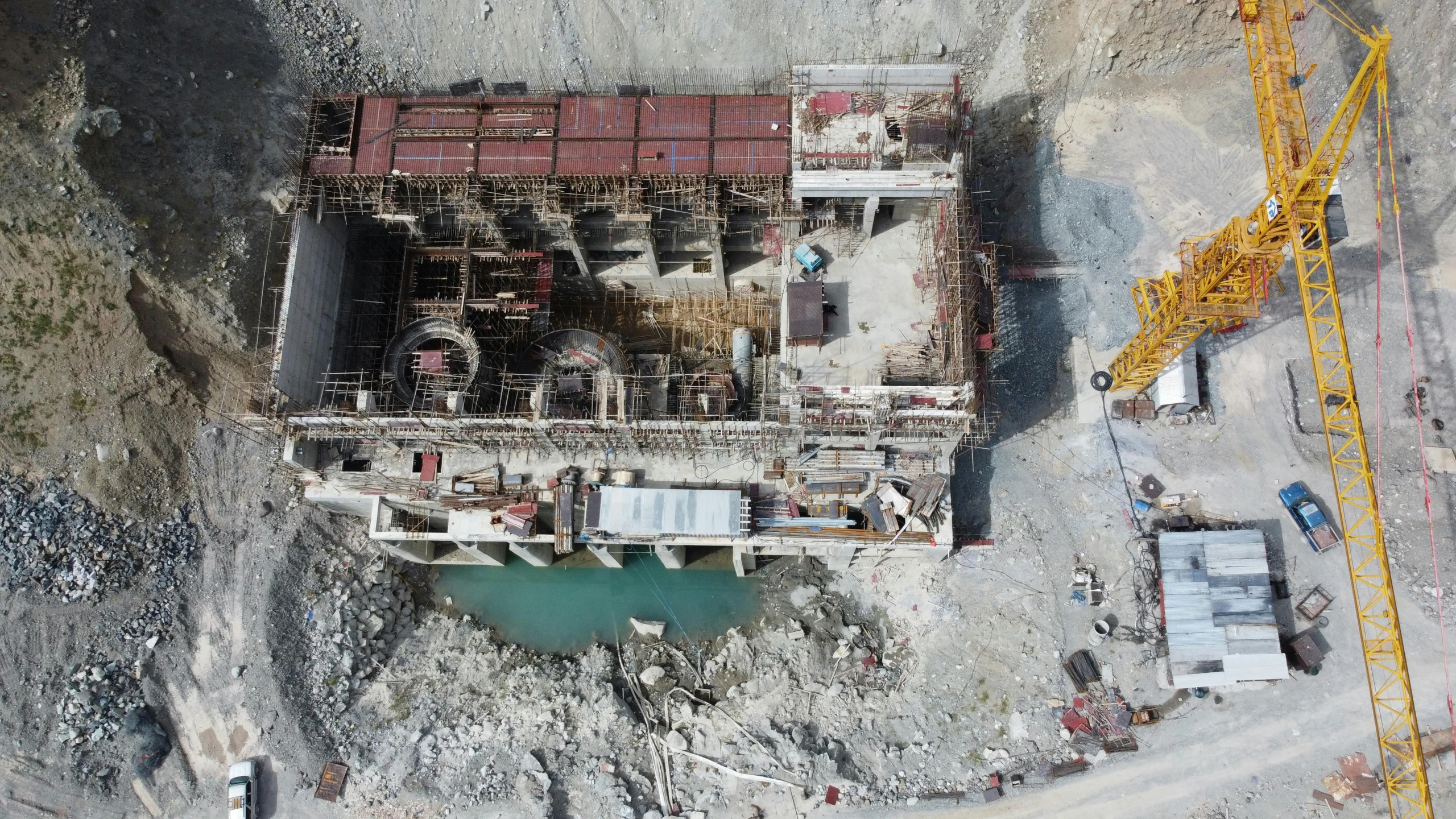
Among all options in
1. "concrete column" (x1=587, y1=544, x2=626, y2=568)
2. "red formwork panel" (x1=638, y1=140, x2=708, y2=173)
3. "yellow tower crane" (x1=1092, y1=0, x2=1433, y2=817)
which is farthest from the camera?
"concrete column" (x1=587, y1=544, x2=626, y2=568)

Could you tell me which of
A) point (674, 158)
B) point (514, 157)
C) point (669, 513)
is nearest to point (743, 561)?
point (669, 513)

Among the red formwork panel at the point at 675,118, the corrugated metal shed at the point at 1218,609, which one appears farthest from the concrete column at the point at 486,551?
the corrugated metal shed at the point at 1218,609

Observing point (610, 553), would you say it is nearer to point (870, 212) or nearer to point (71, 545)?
point (870, 212)

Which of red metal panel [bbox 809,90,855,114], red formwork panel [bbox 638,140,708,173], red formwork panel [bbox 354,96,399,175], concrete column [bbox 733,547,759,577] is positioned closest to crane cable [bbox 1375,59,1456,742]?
red metal panel [bbox 809,90,855,114]

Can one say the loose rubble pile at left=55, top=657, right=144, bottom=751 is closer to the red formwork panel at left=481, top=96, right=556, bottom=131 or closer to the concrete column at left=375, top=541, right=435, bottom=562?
the concrete column at left=375, top=541, right=435, bottom=562

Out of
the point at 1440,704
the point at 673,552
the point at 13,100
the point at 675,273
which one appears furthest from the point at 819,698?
the point at 13,100

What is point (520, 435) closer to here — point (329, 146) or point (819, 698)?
point (329, 146)
